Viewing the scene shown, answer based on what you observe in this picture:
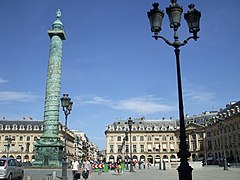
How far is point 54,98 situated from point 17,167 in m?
16.6

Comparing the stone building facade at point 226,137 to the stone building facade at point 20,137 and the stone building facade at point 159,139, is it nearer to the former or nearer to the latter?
the stone building facade at point 159,139

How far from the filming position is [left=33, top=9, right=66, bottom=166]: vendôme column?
30.5 m

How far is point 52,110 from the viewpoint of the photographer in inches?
1255

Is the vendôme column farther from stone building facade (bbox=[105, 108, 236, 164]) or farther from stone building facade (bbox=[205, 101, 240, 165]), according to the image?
stone building facade (bbox=[105, 108, 236, 164])

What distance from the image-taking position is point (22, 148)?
78.8 m

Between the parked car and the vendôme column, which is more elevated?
the vendôme column

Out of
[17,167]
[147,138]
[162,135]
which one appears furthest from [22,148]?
[17,167]

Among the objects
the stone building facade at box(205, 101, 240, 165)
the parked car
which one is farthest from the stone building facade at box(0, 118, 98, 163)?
the parked car

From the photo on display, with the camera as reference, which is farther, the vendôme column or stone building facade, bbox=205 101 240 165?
stone building facade, bbox=205 101 240 165

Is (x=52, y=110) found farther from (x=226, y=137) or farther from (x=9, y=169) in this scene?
(x=226, y=137)

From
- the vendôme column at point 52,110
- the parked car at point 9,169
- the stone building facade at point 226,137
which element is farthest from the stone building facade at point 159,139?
the parked car at point 9,169

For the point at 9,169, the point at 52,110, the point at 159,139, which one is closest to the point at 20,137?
the point at 159,139

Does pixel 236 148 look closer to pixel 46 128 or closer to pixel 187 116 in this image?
pixel 187 116

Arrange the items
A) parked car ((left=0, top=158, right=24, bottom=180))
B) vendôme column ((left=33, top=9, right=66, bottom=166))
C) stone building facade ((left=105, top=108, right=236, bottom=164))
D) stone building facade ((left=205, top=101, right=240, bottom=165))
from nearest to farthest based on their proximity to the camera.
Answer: parked car ((left=0, top=158, right=24, bottom=180)), vendôme column ((left=33, top=9, right=66, bottom=166)), stone building facade ((left=205, top=101, right=240, bottom=165)), stone building facade ((left=105, top=108, right=236, bottom=164))
